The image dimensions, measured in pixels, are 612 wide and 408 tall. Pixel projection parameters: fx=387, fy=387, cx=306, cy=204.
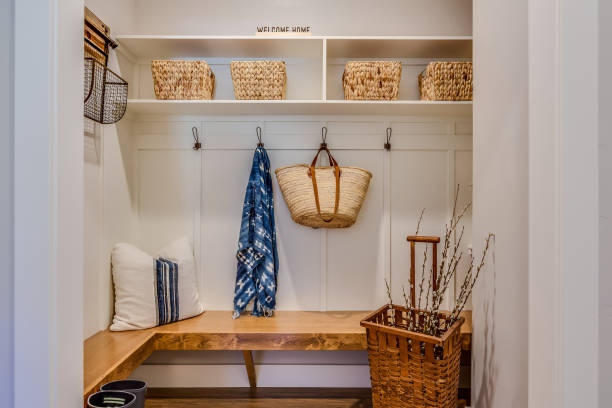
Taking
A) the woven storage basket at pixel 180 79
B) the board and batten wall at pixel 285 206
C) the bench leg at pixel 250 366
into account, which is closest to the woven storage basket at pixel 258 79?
the woven storage basket at pixel 180 79

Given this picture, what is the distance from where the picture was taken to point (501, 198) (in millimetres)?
1463

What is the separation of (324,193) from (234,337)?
0.85m

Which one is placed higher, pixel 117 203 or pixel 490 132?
pixel 490 132

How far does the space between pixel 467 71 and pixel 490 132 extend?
1.97ft

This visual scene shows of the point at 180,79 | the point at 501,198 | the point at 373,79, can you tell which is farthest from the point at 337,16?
the point at 501,198

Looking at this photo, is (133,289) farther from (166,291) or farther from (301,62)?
(301,62)

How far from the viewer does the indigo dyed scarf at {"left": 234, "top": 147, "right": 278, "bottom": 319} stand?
86.1 inches

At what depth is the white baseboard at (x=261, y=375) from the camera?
2297 millimetres

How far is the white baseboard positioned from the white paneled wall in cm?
36

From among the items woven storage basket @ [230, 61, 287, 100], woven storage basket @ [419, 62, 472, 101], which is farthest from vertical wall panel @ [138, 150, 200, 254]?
woven storage basket @ [419, 62, 472, 101]

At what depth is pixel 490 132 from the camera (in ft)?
5.17

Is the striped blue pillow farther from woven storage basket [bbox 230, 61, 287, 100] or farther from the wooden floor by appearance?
woven storage basket [bbox 230, 61, 287, 100]
